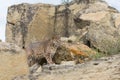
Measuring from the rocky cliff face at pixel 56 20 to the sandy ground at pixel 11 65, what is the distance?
5.10 m

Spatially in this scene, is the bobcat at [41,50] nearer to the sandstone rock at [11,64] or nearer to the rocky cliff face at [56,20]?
the rocky cliff face at [56,20]

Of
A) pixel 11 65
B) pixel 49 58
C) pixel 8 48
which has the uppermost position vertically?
pixel 8 48

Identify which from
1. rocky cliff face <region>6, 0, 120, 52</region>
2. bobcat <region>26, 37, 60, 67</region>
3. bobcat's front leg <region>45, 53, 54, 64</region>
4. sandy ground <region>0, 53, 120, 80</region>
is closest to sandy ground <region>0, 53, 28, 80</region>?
sandy ground <region>0, 53, 120, 80</region>

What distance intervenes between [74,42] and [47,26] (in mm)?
5090

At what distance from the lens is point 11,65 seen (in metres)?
7.77

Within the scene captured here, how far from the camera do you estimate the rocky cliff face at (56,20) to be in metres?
14.0

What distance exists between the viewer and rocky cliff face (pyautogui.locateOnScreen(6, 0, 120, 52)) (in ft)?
45.9

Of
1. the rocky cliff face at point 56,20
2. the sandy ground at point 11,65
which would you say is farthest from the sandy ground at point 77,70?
the rocky cliff face at point 56,20

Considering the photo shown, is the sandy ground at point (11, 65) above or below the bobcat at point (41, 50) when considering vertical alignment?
above

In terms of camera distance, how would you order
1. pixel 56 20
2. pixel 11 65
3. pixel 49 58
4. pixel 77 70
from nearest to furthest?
pixel 77 70 → pixel 11 65 → pixel 49 58 → pixel 56 20

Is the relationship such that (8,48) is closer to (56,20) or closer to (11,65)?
(11,65)

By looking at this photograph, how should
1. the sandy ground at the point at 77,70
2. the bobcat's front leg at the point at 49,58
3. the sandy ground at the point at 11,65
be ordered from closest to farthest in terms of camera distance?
the sandy ground at the point at 77,70, the sandy ground at the point at 11,65, the bobcat's front leg at the point at 49,58

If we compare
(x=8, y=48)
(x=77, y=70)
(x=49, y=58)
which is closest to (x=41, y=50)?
(x=49, y=58)

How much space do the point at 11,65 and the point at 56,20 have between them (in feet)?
31.5
